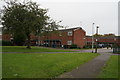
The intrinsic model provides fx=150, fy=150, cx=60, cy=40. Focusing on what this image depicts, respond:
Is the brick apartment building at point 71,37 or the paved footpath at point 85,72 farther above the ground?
the brick apartment building at point 71,37

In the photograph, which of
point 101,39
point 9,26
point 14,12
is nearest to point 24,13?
point 14,12

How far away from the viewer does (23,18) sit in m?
29.2

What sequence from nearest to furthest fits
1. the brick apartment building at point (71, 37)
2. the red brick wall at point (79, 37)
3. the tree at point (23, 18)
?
the tree at point (23, 18)
the brick apartment building at point (71, 37)
the red brick wall at point (79, 37)

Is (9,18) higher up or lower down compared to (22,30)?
higher up

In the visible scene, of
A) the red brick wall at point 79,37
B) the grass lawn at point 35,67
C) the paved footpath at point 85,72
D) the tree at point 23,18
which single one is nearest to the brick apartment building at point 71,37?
the red brick wall at point 79,37

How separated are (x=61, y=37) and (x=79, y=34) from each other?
6.22m

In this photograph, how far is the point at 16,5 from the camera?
2992 centimetres

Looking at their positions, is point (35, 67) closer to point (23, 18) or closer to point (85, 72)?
point (85, 72)

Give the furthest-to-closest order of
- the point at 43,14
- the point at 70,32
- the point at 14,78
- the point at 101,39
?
the point at 101,39
the point at 70,32
the point at 43,14
the point at 14,78

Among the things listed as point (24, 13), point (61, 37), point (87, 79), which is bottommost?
point (87, 79)

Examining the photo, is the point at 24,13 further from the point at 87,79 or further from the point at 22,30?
the point at 87,79

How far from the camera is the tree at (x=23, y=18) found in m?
28.3

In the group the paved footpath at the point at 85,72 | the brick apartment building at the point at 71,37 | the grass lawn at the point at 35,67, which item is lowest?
the paved footpath at the point at 85,72

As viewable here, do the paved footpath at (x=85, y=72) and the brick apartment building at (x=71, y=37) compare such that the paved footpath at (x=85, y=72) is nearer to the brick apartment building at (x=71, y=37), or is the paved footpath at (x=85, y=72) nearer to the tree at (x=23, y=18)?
the tree at (x=23, y=18)
